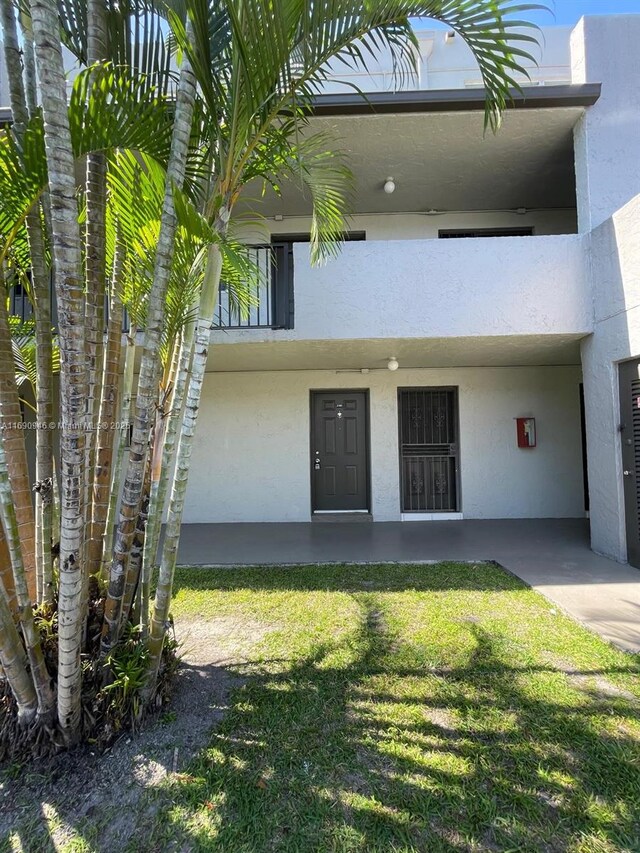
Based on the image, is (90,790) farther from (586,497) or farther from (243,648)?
(586,497)

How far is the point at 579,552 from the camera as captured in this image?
18.4 feet

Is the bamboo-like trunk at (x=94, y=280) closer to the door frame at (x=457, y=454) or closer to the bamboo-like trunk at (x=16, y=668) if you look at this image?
the bamboo-like trunk at (x=16, y=668)

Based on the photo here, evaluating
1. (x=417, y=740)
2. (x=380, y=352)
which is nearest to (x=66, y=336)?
(x=417, y=740)

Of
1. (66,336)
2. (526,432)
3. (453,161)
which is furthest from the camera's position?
(526,432)

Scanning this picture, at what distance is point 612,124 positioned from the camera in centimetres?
549

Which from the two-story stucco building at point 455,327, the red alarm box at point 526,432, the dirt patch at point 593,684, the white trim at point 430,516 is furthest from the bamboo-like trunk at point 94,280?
the red alarm box at point 526,432

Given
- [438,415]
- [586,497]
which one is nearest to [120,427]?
[438,415]

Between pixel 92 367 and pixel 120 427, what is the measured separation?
52cm

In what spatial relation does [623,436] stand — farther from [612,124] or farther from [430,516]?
[612,124]

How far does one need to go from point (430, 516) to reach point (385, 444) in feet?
5.00

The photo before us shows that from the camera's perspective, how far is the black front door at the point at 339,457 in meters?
8.05

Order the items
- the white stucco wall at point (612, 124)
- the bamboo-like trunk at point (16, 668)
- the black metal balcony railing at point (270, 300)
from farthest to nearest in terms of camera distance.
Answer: the black metal balcony railing at point (270, 300) → the white stucco wall at point (612, 124) → the bamboo-like trunk at point (16, 668)

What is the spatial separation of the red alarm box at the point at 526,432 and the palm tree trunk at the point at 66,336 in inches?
290

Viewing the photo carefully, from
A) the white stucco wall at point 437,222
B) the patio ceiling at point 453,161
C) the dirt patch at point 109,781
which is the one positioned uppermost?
the patio ceiling at point 453,161
